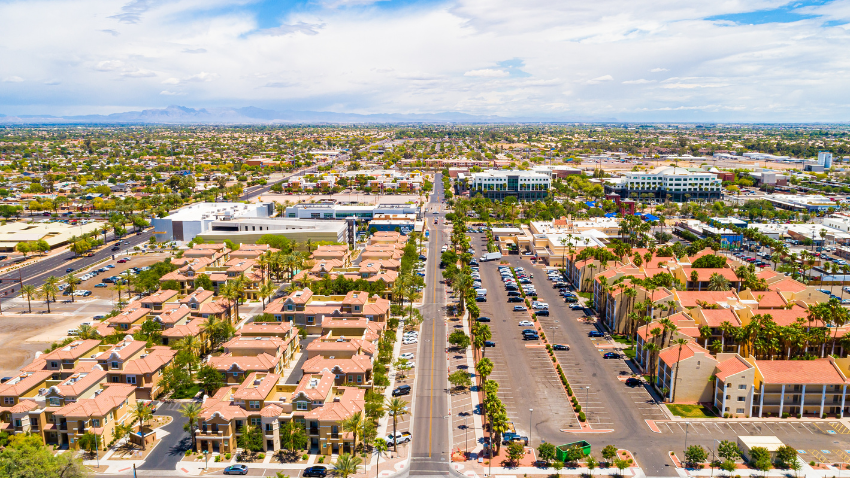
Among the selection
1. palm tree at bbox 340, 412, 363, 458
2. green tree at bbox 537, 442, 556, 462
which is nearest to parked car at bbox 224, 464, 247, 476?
palm tree at bbox 340, 412, 363, 458

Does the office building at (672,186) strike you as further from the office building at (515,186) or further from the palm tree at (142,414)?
the palm tree at (142,414)

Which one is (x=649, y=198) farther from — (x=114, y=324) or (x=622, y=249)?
(x=114, y=324)

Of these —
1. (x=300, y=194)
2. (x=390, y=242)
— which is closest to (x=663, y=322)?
(x=390, y=242)

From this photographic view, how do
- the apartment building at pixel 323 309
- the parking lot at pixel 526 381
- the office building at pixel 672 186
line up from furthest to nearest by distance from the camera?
the office building at pixel 672 186 → the apartment building at pixel 323 309 → the parking lot at pixel 526 381

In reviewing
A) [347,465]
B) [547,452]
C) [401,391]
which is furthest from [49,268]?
A: [547,452]

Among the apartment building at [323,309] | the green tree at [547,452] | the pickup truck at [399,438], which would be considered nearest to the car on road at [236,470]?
the pickup truck at [399,438]

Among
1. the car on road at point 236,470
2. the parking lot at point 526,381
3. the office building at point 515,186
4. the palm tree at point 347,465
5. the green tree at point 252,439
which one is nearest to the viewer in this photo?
the palm tree at point 347,465
